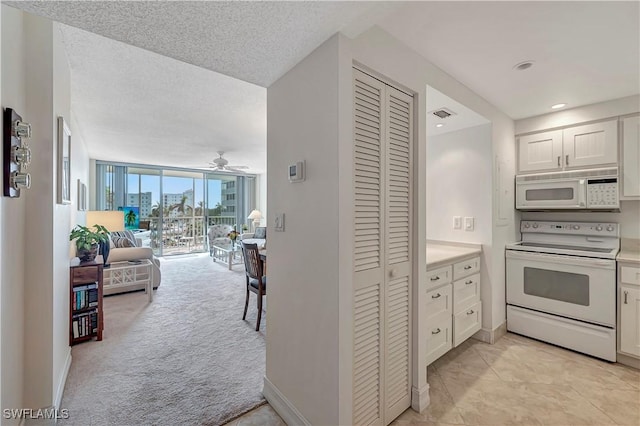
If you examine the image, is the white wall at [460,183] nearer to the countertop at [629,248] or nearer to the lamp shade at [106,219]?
the countertop at [629,248]

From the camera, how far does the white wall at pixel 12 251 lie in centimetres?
132

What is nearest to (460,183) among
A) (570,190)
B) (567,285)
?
(570,190)

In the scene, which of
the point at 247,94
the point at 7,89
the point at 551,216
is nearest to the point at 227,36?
the point at 7,89

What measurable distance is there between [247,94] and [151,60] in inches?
35.3

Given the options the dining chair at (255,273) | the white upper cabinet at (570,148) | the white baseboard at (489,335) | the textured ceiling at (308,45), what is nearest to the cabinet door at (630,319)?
the white baseboard at (489,335)

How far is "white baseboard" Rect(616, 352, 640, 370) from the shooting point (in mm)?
2318

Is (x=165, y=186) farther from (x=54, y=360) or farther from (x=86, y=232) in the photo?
(x=54, y=360)

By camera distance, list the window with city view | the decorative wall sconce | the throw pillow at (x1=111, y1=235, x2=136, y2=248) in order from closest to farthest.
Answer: the decorative wall sconce < the throw pillow at (x1=111, y1=235, x2=136, y2=248) < the window with city view

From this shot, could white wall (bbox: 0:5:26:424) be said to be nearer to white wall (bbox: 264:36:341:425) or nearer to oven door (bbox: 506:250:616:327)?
white wall (bbox: 264:36:341:425)

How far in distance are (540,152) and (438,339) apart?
2.32 m

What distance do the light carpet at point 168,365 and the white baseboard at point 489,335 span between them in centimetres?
214

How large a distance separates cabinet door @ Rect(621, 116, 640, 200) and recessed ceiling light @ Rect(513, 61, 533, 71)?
140 centimetres

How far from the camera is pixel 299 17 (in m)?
1.28

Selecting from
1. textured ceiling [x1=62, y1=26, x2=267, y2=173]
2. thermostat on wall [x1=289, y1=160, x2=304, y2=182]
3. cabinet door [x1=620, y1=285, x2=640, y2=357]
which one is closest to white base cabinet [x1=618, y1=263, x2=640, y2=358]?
cabinet door [x1=620, y1=285, x2=640, y2=357]
